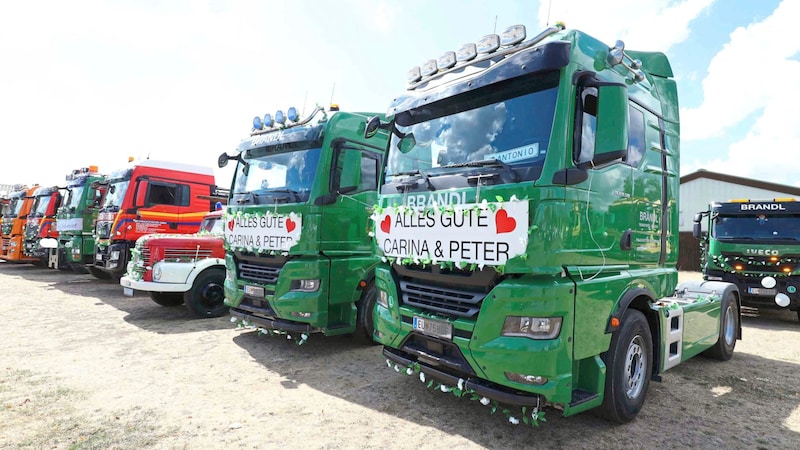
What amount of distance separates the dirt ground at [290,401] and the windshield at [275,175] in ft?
7.12

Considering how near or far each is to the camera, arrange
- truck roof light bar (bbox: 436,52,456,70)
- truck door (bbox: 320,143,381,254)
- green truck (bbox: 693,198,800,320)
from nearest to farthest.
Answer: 1. truck roof light bar (bbox: 436,52,456,70)
2. truck door (bbox: 320,143,381,254)
3. green truck (bbox: 693,198,800,320)

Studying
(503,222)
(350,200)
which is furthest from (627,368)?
(350,200)

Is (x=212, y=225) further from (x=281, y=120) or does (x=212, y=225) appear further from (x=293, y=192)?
(x=293, y=192)

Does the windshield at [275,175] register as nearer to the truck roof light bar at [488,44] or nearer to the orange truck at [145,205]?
the truck roof light bar at [488,44]

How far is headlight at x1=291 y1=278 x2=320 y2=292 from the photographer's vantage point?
229 inches

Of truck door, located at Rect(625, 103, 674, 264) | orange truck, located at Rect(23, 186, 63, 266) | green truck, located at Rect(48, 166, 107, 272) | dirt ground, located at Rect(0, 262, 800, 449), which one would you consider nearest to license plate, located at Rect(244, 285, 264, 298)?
dirt ground, located at Rect(0, 262, 800, 449)

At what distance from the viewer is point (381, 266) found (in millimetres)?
4621

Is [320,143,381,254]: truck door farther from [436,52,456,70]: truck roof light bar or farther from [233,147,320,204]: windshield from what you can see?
[436,52,456,70]: truck roof light bar

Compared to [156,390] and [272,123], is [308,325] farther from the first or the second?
[272,123]

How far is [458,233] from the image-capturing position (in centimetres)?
374

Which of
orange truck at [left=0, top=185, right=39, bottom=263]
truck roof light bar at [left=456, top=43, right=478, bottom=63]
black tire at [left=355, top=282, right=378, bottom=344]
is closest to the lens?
truck roof light bar at [left=456, top=43, right=478, bottom=63]

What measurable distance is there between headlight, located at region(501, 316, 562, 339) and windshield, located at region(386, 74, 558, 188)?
1055 millimetres

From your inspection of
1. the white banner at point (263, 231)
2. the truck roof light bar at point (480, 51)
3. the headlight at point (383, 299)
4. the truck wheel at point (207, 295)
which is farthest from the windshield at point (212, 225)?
the truck roof light bar at point (480, 51)

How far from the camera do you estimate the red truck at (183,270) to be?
313 inches
